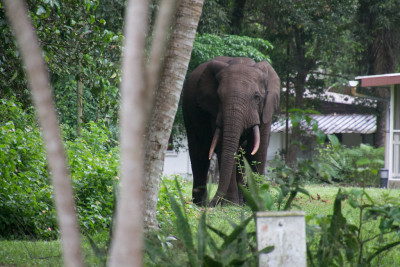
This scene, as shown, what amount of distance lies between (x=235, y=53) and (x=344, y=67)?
10122 millimetres

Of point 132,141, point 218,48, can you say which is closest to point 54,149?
point 132,141

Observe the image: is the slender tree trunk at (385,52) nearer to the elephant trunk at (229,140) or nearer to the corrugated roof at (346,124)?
the corrugated roof at (346,124)

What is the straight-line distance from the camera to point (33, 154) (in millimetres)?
7520

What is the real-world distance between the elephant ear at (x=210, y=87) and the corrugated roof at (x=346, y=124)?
59.4 feet

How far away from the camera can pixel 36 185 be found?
724 centimetres

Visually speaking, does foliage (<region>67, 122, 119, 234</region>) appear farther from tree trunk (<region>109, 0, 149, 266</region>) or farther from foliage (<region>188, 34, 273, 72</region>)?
foliage (<region>188, 34, 273, 72</region>)

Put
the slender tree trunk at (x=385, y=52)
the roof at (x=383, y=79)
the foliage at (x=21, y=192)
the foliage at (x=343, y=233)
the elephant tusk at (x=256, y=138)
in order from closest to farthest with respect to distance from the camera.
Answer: the foliage at (x=343, y=233) → the foliage at (x=21, y=192) → the elephant tusk at (x=256, y=138) → the roof at (x=383, y=79) → the slender tree trunk at (x=385, y=52)

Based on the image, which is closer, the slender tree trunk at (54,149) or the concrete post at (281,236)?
the slender tree trunk at (54,149)

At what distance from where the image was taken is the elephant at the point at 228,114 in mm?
10531

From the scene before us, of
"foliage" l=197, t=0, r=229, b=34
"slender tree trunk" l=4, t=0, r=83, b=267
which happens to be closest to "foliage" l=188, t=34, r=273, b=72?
"foliage" l=197, t=0, r=229, b=34

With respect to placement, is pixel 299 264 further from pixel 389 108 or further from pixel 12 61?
→ pixel 389 108

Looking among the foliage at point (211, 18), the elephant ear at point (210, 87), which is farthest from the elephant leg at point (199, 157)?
the foliage at point (211, 18)

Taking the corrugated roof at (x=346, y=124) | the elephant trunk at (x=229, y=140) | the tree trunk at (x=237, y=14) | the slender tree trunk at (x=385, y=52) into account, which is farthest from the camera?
the corrugated roof at (x=346, y=124)

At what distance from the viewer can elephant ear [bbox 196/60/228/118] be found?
37.1 feet
